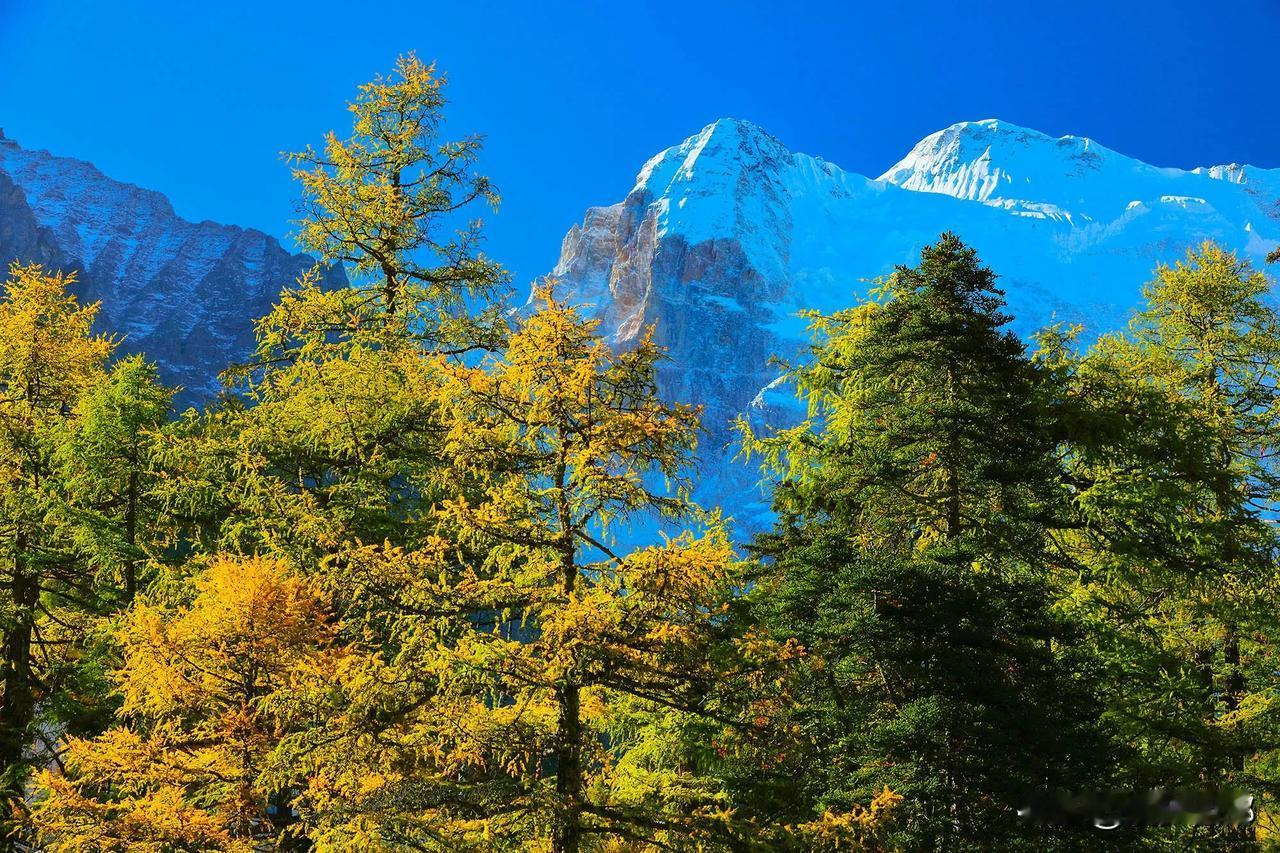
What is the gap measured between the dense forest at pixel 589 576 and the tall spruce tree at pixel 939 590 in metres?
0.06

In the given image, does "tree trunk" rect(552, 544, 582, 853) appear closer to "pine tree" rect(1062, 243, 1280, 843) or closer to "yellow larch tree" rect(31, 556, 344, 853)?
"yellow larch tree" rect(31, 556, 344, 853)

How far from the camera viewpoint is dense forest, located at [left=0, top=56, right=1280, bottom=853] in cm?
845

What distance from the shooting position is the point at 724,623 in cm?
1203

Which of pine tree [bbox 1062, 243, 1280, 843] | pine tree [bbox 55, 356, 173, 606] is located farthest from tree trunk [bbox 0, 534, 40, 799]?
pine tree [bbox 1062, 243, 1280, 843]

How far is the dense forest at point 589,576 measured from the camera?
845 cm

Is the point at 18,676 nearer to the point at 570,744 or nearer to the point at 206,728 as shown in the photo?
the point at 206,728

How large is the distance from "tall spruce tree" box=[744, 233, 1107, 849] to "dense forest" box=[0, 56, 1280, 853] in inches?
2.4

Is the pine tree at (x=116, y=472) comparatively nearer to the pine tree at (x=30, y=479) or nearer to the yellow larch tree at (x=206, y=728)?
the pine tree at (x=30, y=479)

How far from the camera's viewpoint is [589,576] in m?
8.92

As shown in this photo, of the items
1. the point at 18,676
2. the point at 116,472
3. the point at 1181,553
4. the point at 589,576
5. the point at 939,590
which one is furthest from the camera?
the point at 1181,553

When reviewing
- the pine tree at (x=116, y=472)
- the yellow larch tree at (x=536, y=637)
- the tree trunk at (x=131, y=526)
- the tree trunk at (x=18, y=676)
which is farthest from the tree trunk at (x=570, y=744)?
the tree trunk at (x=18, y=676)

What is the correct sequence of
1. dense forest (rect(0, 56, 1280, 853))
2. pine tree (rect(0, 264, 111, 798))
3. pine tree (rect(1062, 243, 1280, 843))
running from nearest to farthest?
dense forest (rect(0, 56, 1280, 853)) < pine tree (rect(0, 264, 111, 798)) < pine tree (rect(1062, 243, 1280, 843))

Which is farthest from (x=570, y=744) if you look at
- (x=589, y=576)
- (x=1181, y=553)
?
(x=1181, y=553)

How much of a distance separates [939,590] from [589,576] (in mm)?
4531
